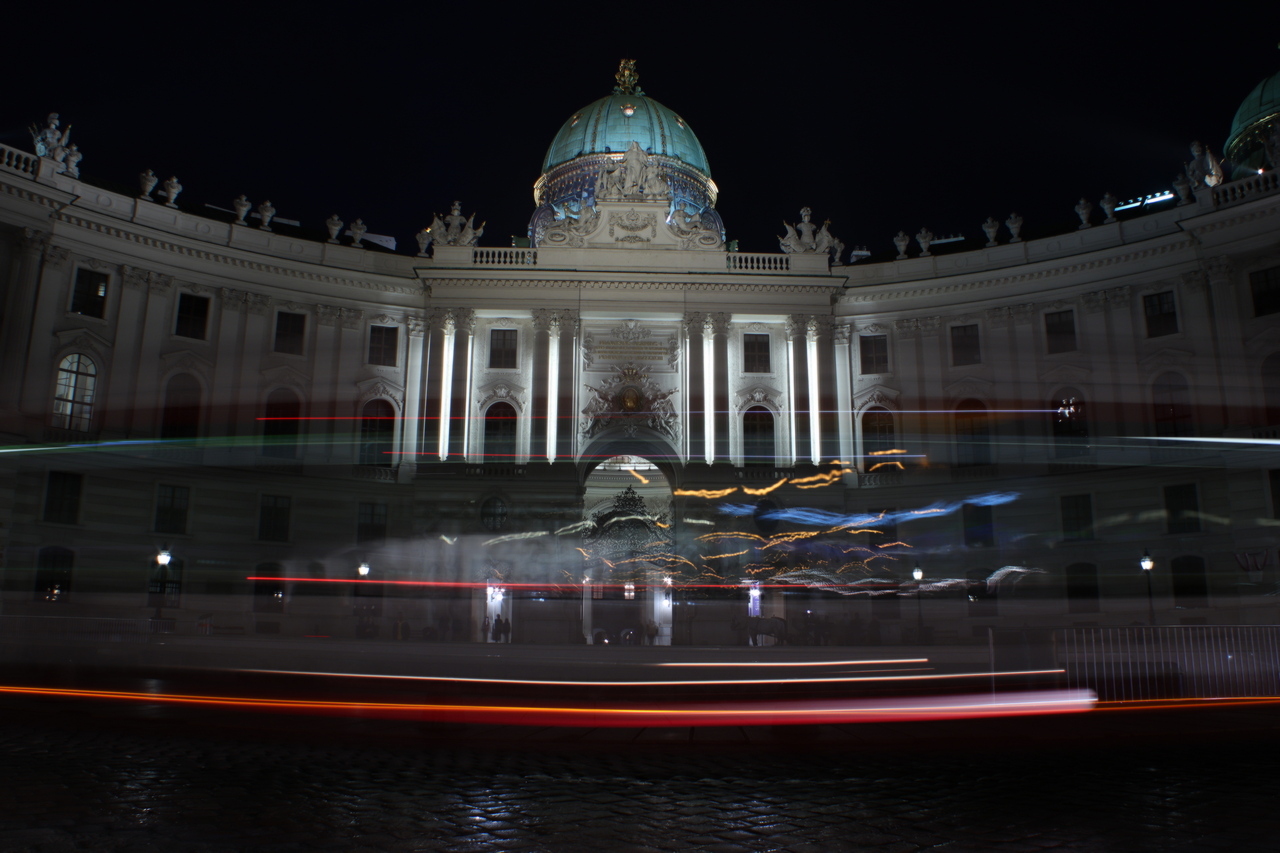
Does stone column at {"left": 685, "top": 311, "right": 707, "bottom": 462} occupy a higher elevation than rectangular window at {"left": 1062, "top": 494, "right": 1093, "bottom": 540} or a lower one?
higher

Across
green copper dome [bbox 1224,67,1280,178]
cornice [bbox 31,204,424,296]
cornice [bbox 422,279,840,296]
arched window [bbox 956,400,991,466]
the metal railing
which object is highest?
green copper dome [bbox 1224,67,1280,178]

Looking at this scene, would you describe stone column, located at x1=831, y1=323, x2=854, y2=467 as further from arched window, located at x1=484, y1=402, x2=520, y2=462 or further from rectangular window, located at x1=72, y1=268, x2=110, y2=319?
rectangular window, located at x1=72, y1=268, x2=110, y2=319

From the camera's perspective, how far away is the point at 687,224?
4784cm

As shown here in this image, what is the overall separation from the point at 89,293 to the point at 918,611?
1654 inches

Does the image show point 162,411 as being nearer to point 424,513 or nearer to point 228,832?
point 424,513

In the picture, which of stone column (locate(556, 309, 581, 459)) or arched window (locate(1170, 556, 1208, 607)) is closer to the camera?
arched window (locate(1170, 556, 1208, 607))

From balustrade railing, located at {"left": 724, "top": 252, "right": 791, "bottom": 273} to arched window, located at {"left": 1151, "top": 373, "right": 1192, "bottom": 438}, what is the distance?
1958 cm

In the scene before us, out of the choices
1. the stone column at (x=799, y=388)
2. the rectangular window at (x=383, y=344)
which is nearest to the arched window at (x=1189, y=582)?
the stone column at (x=799, y=388)

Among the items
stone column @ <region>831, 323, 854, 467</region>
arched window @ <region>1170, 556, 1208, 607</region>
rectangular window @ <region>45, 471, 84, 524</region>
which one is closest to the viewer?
rectangular window @ <region>45, 471, 84, 524</region>

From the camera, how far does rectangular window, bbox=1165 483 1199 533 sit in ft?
126

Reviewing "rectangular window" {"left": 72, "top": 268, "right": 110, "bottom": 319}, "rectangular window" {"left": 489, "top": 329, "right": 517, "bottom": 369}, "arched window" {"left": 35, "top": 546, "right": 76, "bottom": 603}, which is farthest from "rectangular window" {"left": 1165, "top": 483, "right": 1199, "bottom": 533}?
"rectangular window" {"left": 72, "top": 268, "right": 110, "bottom": 319}

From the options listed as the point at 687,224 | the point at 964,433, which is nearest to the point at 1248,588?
the point at 964,433

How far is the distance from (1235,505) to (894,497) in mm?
14702

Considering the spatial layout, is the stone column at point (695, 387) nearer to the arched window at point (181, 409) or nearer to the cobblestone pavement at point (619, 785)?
the arched window at point (181, 409)
